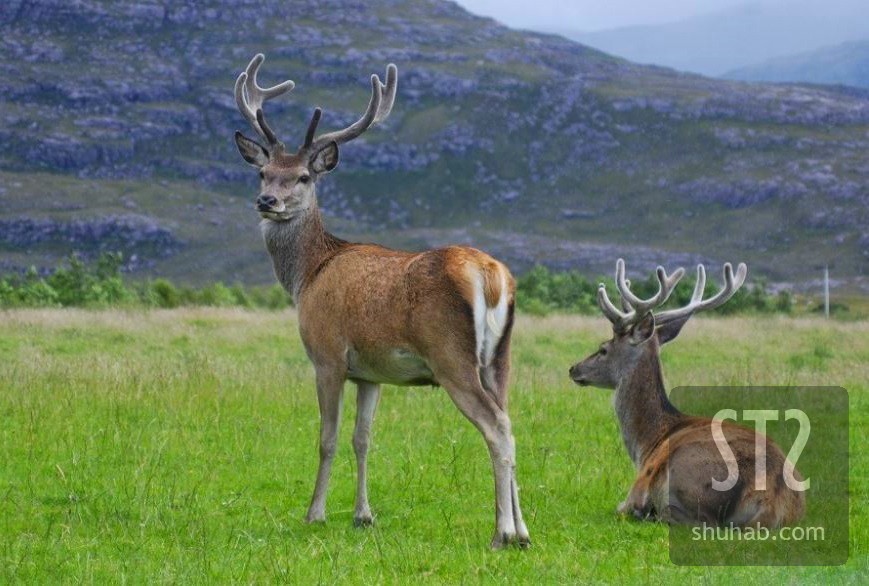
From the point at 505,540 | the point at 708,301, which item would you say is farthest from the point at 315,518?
the point at 708,301

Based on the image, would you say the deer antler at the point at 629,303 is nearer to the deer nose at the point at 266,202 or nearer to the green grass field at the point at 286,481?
the green grass field at the point at 286,481

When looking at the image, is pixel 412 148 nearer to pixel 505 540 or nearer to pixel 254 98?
pixel 254 98

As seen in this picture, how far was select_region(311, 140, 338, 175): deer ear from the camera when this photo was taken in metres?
10.3

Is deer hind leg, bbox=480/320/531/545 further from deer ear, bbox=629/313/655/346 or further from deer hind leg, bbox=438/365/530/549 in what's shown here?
deer ear, bbox=629/313/655/346

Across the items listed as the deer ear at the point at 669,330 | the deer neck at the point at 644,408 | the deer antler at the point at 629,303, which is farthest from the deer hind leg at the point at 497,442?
the deer ear at the point at 669,330

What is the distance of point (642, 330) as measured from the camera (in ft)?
34.3

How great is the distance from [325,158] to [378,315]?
185 centimetres

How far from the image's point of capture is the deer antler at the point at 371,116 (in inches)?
407

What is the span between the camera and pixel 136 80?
487 ft

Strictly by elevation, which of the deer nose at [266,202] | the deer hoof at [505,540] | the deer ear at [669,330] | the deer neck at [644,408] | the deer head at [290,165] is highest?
the deer head at [290,165]

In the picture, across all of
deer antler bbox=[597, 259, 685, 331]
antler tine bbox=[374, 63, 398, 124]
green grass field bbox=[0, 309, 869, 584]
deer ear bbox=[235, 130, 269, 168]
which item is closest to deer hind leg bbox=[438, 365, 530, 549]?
green grass field bbox=[0, 309, 869, 584]

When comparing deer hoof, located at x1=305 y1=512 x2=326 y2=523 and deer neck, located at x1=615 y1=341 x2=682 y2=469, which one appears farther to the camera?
deer neck, located at x1=615 y1=341 x2=682 y2=469

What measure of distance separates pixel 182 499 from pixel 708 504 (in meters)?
3.63

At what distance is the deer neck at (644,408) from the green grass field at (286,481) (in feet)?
1.53
